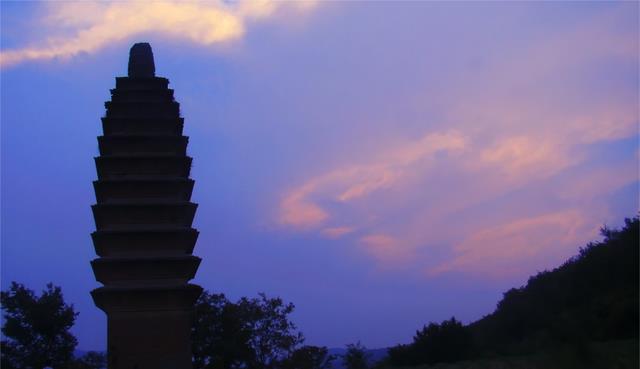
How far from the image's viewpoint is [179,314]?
19.0 metres

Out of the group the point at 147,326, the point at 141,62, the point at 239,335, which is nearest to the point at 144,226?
the point at 147,326

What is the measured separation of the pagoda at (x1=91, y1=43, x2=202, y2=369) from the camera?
1855 centimetres

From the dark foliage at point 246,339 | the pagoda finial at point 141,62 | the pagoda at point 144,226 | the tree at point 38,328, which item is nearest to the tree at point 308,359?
the dark foliage at point 246,339

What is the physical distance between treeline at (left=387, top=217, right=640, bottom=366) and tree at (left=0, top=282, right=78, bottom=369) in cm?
1737

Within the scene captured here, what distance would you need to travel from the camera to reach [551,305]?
3984 centimetres

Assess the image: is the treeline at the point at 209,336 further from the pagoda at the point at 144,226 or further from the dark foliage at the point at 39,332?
the pagoda at the point at 144,226

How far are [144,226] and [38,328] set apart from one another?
62.4ft

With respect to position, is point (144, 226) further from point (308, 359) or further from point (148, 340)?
point (308, 359)

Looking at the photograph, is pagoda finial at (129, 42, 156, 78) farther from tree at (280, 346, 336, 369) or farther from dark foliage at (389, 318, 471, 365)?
dark foliage at (389, 318, 471, 365)

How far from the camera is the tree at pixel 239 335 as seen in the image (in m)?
34.7

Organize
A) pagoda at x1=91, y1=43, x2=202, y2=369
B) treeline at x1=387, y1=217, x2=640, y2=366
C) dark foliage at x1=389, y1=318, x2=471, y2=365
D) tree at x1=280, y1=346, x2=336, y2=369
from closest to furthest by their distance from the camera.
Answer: pagoda at x1=91, y1=43, x2=202, y2=369
treeline at x1=387, y1=217, x2=640, y2=366
tree at x1=280, y1=346, x2=336, y2=369
dark foliage at x1=389, y1=318, x2=471, y2=365

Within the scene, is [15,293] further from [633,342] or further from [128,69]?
[633,342]

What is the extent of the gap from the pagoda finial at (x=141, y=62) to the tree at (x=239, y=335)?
1547 centimetres

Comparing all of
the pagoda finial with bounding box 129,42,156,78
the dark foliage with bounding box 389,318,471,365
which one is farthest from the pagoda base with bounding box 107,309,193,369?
the dark foliage with bounding box 389,318,471,365
